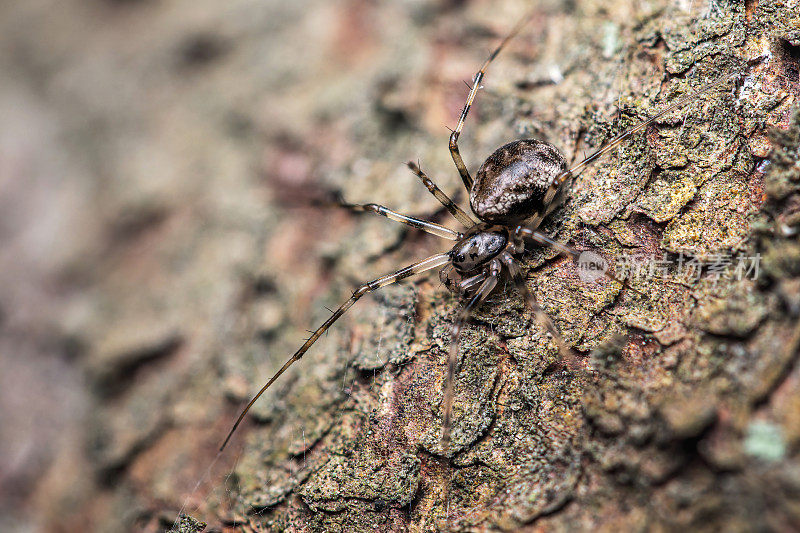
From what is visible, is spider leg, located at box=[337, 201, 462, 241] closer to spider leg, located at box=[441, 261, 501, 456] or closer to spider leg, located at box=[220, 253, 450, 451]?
spider leg, located at box=[220, 253, 450, 451]

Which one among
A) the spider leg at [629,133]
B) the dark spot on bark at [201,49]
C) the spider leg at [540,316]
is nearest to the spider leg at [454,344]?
the spider leg at [540,316]

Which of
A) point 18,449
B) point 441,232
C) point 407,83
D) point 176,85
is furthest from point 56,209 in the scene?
point 441,232

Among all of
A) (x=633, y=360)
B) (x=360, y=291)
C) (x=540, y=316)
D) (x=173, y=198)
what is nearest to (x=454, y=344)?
(x=540, y=316)

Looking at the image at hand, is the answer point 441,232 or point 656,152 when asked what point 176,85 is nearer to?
point 441,232

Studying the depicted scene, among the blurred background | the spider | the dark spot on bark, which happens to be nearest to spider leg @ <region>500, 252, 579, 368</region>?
the spider

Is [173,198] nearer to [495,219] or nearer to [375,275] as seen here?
[375,275]
